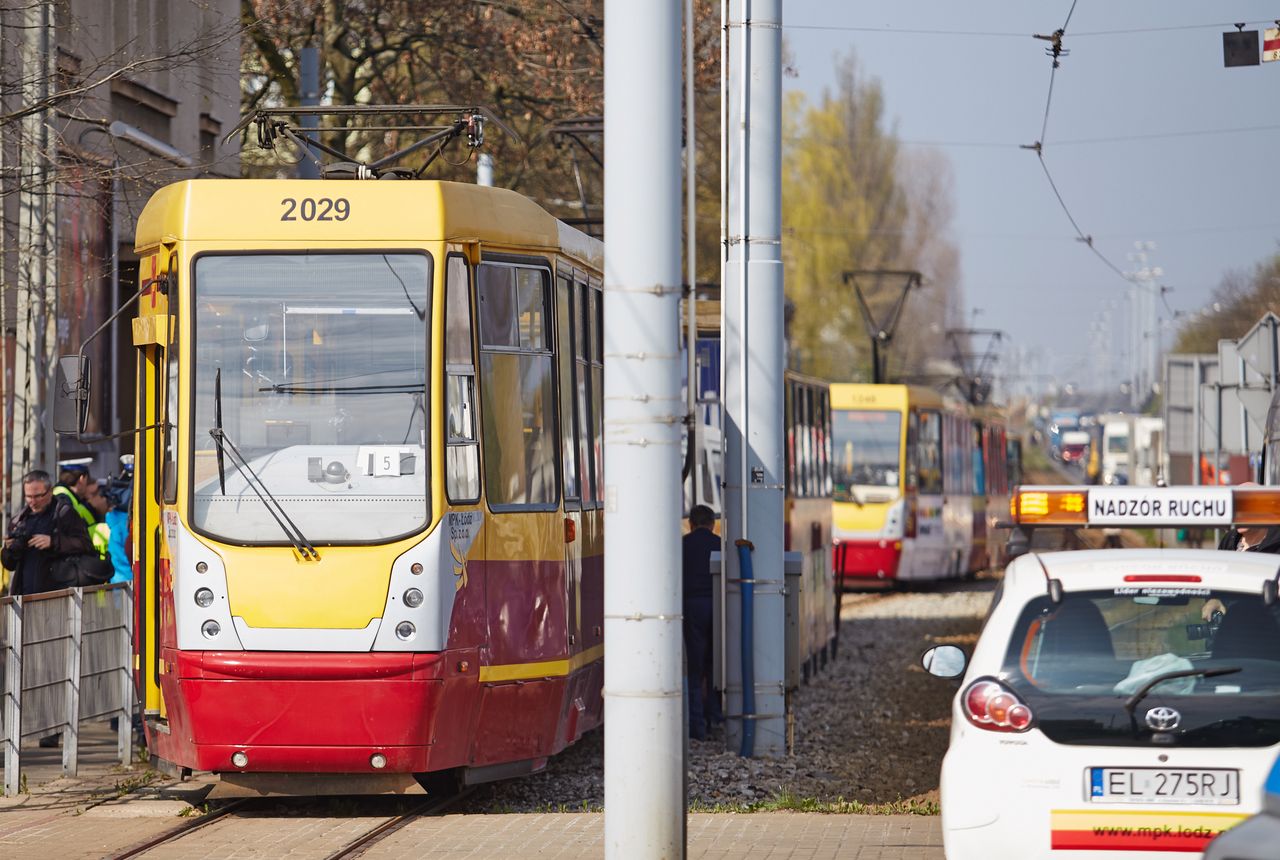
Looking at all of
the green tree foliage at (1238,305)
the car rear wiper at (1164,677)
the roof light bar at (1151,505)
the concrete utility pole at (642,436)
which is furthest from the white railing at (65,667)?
the green tree foliage at (1238,305)

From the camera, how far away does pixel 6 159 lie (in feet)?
49.4

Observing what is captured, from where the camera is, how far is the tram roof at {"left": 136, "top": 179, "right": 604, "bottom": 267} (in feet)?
33.8

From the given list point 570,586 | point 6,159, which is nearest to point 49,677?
point 570,586

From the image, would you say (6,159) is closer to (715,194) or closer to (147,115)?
(147,115)

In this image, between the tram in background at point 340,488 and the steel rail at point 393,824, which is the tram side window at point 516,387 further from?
the steel rail at point 393,824

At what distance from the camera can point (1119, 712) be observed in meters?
6.79

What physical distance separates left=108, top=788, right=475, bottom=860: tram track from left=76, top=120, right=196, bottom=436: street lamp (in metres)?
2.45

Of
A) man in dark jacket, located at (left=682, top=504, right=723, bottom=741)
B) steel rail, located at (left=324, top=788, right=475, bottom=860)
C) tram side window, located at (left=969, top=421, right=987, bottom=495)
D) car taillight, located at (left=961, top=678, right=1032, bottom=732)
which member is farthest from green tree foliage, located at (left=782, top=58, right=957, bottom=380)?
car taillight, located at (left=961, top=678, right=1032, bottom=732)

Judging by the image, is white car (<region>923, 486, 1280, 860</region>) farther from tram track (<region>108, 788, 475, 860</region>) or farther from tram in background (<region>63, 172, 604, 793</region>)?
tram in background (<region>63, 172, 604, 793</region>)

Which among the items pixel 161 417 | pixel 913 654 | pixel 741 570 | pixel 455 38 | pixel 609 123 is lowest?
pixel 913 654

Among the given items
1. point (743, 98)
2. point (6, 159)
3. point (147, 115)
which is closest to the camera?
point (743, 98)

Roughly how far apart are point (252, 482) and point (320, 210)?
57.7 inches

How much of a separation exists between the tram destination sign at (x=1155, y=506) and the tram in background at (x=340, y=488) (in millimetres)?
3438

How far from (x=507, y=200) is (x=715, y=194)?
23.9m
